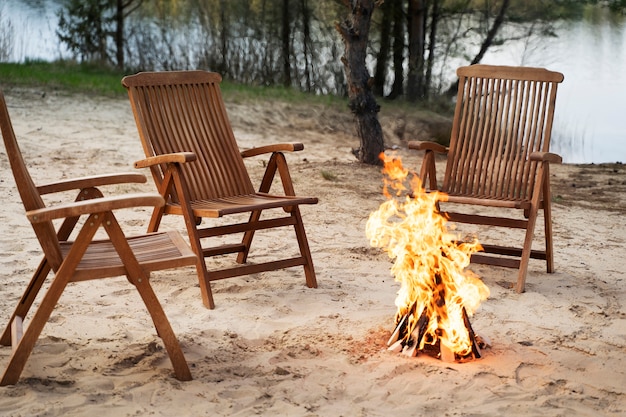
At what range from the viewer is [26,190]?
296cm

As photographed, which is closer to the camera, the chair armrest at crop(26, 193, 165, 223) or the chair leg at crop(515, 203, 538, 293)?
the chair armrest at crop(26, 193, 165, 223)

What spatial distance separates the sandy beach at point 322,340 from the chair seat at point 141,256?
0.43 m

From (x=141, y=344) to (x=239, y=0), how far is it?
31.9 ft

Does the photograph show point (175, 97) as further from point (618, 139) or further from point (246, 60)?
point (618, 139)

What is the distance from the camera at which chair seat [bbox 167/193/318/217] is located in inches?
158

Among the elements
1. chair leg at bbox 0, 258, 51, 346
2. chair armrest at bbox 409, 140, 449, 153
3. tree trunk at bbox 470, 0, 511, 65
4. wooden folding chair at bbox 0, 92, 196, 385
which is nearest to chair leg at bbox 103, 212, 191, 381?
wooden folding chair at bbox 0, 92, 196, 385

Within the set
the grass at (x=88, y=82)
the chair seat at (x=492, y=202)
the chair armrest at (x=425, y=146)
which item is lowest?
the chair seat at (x=492, y=202)

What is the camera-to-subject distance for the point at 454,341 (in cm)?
341

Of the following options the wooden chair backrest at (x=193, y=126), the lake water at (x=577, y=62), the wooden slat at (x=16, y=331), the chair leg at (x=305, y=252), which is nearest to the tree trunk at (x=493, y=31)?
the lake water at (x=577, y=62)

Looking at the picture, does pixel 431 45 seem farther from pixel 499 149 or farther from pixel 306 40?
pixel 499 149

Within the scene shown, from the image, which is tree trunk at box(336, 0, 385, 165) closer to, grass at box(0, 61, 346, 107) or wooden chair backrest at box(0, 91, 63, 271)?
grass at box(0, 61, 346, 107)

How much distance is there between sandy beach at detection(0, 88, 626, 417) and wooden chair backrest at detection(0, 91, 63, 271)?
49 cm

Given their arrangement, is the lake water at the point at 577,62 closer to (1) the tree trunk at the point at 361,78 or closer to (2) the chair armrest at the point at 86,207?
(1) the tree trunk at the point at 361,78

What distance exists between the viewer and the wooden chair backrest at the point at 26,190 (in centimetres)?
295
